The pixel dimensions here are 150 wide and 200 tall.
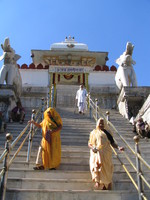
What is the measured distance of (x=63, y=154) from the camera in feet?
22.2

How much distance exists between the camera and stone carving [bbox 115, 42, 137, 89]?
12148mm

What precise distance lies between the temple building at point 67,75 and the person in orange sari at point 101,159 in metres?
8.24

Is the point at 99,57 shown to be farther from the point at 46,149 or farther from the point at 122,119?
the point at 46,149

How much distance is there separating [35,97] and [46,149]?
9714 millimetres

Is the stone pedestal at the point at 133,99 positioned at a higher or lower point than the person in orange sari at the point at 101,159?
higher

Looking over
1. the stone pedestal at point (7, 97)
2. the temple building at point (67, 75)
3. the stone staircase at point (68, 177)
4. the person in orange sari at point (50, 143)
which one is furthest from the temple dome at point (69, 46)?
the person in orange sari at point (50, 143)

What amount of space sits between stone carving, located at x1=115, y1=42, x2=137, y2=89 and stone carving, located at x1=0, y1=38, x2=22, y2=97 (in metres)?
4.59

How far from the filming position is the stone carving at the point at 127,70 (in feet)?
39.9

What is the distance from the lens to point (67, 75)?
1836cm

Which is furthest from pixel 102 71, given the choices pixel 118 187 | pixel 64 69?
pixel 118 187

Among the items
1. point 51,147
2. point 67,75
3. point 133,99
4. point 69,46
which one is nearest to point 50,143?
point 51,147

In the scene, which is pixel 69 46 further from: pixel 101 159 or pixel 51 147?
pixel 101 159

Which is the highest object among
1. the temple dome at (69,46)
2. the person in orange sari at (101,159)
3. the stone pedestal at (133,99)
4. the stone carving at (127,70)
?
the temple dome at (69,46)

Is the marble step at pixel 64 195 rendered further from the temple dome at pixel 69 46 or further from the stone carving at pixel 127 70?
the temple dome at pixel 69 46
